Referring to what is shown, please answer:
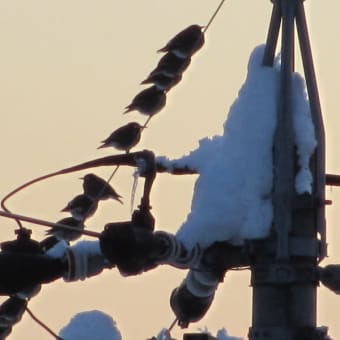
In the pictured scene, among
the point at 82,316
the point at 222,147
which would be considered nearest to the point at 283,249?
the point at 222,147

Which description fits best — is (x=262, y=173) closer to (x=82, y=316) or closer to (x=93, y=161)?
(x=93, y=161)

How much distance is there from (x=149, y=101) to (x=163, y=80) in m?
0.22

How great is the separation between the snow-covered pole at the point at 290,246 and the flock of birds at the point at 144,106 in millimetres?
1369

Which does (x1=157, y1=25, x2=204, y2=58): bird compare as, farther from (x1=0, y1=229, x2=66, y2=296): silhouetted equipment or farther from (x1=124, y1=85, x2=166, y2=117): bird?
(x1=0, y1=229, x2=66, y2=296): silhouetted equipment

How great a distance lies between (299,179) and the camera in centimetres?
1096

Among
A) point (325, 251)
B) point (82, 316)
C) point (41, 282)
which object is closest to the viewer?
point (41, 282)

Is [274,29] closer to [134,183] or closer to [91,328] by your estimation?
[134,183]

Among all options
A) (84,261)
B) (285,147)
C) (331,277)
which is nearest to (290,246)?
(331,277)

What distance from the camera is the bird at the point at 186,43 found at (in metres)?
13.1

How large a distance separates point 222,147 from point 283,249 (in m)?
0.96

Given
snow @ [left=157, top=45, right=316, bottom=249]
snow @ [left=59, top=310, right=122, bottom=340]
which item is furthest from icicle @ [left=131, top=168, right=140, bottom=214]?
snow @ [left=59, top=310, right=122, bottom=340]

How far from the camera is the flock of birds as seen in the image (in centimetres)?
A: 1227

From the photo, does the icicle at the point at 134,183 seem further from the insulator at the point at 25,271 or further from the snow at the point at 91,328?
the snow at the point at 91,328

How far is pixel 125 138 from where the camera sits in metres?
12.6
